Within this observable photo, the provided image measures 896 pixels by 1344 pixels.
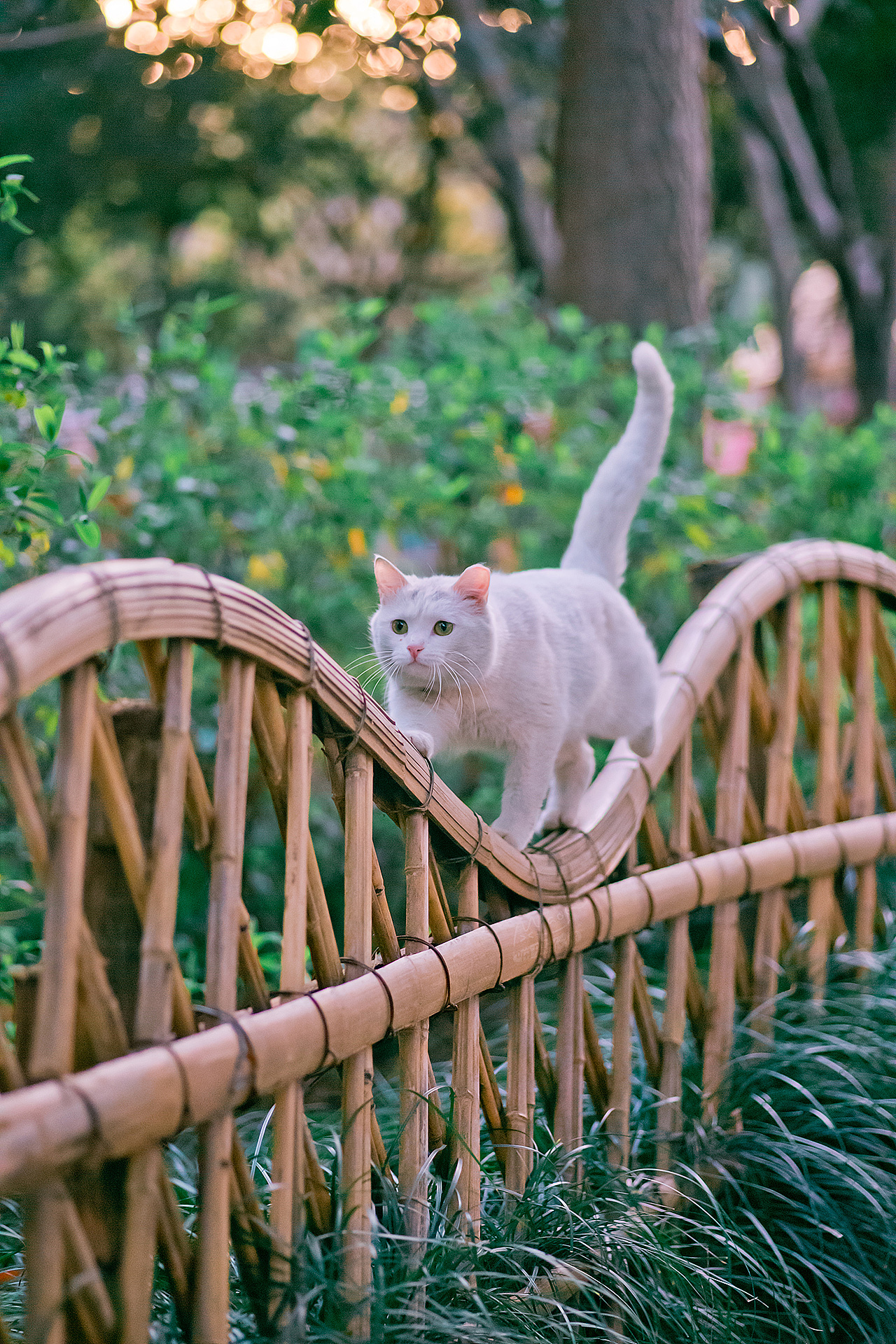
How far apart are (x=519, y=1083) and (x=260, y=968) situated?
743mm

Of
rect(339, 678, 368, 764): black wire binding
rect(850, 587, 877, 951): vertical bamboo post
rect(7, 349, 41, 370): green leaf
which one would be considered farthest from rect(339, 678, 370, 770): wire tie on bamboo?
rect(850, 587, 877, 951): vertical bamboo post

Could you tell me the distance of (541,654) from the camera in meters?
1.90

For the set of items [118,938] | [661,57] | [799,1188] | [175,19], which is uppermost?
[175,19]

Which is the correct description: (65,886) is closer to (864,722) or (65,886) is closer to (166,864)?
(166,864)

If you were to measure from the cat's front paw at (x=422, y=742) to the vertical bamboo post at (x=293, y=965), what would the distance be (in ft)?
1.00

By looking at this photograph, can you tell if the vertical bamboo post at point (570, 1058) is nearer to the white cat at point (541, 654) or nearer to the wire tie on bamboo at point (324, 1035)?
the white cat at point (541, 654)

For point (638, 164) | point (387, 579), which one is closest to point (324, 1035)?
point (387, 579)

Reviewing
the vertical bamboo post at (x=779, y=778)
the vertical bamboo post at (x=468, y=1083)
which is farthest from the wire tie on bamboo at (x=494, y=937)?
the vertical bamboo post at (x=779, y=778)

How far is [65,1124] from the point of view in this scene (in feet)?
3.22

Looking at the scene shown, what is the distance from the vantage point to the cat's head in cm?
171

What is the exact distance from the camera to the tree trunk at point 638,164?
432 centimetres

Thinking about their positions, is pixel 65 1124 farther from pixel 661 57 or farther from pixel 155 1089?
pixel 661 57

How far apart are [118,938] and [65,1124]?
0.25m

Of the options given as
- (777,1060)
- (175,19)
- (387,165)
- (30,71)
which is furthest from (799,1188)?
(387,165)
